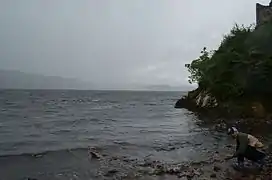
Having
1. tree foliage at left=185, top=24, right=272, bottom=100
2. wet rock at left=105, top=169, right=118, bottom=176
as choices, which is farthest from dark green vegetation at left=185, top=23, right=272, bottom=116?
wet rock at left=105, top=169, right=118, bottom=176

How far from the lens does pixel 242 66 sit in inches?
1640

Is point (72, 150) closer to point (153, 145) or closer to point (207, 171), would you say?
point (153, 145)

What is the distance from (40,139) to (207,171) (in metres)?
14.0

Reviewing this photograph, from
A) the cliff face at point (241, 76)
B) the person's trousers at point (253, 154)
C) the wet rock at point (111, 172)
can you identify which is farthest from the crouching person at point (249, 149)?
the cliff face at point (241, 76)

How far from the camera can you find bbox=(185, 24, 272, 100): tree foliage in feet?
129

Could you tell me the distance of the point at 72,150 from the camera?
2155 cm

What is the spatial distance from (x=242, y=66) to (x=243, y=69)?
0.36 m

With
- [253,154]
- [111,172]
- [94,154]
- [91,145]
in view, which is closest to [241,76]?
[91,145]

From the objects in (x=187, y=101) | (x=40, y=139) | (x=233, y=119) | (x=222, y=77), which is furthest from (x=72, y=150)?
(x=187, y=101)

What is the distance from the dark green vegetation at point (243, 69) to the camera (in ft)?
129

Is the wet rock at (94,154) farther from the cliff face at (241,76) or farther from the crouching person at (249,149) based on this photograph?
the cliff face at (241,76)

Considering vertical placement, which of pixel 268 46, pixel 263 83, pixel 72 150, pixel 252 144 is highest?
pixel 268 46

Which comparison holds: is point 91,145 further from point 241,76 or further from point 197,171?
point 241,76

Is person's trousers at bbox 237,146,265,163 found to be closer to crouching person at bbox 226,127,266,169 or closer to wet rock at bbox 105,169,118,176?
crouching person at bbox 226,127,266,169
